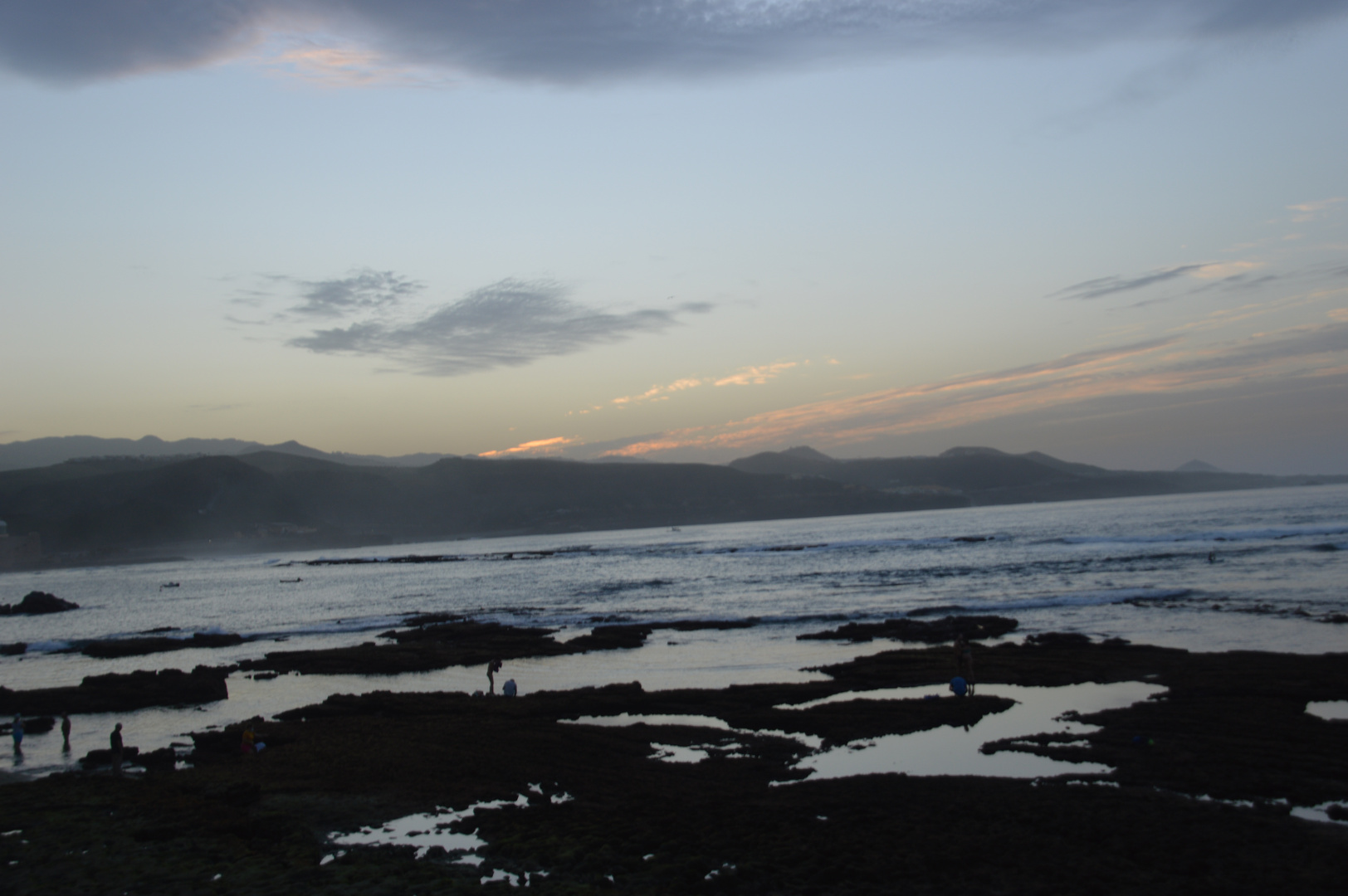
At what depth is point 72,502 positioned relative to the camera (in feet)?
651

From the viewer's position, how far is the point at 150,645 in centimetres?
4544

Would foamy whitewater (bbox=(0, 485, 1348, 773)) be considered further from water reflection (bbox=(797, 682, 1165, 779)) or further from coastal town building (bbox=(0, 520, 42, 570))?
coastal town building (bbox=(0, 520, 42, 570))

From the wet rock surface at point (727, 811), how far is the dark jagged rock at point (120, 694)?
9.77m

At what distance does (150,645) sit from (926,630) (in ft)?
132

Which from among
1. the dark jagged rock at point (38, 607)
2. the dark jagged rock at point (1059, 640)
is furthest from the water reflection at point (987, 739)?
the dark jagged rock at point (38, 607)

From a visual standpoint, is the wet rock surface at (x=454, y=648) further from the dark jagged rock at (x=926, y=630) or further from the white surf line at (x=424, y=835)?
the white surf line at (x=424, y=835)

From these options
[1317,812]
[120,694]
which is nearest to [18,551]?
[120,694]

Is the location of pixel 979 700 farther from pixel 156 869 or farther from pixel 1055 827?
pixel 156 869

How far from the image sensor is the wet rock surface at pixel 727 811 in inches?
426

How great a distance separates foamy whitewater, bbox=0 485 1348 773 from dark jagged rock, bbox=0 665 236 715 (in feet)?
3.45

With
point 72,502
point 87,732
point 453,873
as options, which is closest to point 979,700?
point 453,873

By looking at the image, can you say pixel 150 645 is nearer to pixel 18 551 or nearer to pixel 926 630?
pixel 926 630

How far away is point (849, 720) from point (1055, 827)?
341 inches

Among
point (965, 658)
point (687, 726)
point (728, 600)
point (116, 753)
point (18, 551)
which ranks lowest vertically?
point (728, 600)
